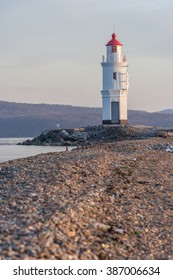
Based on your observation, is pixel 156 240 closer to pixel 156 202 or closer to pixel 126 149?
pixel 156 202

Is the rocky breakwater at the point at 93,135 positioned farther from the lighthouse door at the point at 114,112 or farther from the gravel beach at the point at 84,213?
the gravel beach at the point at 84,213

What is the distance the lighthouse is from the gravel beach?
30868 mm

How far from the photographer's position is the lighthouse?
1782 inches

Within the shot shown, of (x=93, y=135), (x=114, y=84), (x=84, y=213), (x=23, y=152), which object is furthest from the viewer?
(x=114, y=84)

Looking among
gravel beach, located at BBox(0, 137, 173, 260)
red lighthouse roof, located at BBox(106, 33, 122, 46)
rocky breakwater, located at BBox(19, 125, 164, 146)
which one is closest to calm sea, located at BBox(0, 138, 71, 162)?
rocky breakwater, located at BBox(19, 125, 164, 146)

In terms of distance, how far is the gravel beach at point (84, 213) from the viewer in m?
7.16

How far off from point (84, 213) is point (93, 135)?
3360 centimetres

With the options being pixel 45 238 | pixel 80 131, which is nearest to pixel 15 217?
pixel 45 238

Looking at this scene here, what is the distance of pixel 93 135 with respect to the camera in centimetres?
4250

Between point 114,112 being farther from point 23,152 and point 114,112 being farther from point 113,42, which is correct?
point 23,152

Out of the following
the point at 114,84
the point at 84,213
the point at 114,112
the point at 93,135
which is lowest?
the point at 84,213

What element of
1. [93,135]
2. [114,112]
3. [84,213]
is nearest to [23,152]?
[93,135]

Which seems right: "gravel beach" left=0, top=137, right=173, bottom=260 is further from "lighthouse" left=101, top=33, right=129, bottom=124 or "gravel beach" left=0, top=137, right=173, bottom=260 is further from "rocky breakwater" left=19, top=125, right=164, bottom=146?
"lighthouse" left=101, top=33, right=129, bottom=124
